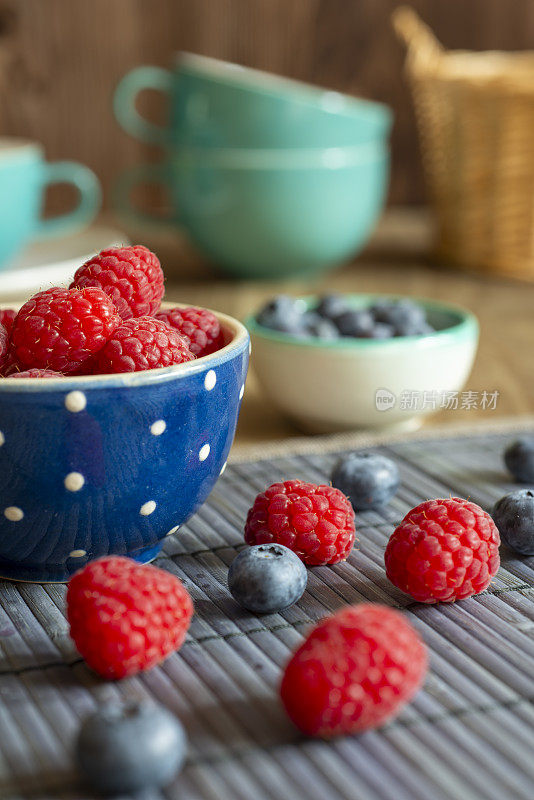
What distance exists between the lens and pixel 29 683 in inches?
20.0

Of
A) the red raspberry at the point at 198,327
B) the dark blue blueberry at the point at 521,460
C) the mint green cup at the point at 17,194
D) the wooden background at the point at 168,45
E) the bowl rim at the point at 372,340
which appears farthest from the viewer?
the wooden background at the point at 168,45

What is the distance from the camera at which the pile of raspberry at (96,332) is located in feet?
1.86

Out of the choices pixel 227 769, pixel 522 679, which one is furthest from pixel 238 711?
pixel 522 679

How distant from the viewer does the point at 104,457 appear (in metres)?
0.55

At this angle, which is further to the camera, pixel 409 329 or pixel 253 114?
pixel 253 114

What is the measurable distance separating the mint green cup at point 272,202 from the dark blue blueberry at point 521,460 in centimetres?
71

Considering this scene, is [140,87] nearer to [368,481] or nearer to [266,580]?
[368,481]

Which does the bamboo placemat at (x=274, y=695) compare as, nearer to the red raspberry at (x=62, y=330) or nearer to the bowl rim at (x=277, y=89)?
the red raspberry at (x=62, y=330)

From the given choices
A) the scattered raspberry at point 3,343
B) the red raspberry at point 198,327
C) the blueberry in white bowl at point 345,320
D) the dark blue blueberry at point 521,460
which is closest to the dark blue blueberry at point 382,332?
the blueberry in white bowl at point 345,320

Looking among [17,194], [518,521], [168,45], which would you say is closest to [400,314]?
[518,521]

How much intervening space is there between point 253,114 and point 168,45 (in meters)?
0.53

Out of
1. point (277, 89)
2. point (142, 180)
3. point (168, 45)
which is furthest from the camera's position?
point (168, 45)

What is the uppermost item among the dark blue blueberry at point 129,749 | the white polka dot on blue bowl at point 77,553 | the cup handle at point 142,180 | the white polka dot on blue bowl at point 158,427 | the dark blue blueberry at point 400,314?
the white polka dot on blue bowl at point 158,427

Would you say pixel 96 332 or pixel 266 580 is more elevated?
pixel 96 332
